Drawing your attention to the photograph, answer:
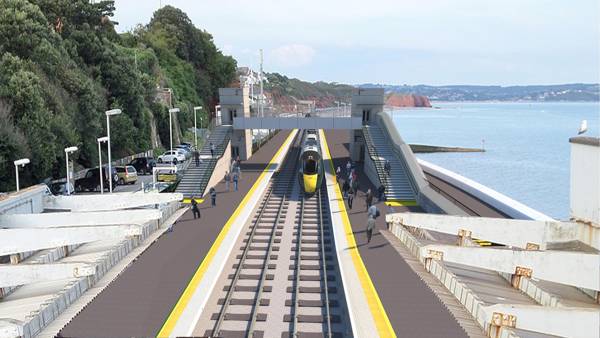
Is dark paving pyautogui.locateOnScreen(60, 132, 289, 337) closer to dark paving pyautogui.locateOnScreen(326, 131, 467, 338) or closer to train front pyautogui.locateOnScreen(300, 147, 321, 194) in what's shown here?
dark paving pyautogui.locateOnScreen(326, 131, 467, 338)

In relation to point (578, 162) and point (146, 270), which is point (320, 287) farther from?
point (578, 162)

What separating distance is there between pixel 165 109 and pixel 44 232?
159 ft

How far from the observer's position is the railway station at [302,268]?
1332 cm

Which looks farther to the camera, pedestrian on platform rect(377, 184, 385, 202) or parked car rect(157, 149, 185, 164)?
parked car rect(157, 149, 185, 164)

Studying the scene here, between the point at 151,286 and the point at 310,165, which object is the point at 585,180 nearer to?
the point at 151,286

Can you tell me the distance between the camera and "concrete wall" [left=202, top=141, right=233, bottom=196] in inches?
1284

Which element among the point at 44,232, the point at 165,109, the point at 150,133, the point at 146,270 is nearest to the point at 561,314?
the point at 146,270

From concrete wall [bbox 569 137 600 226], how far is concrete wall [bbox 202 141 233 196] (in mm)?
21002

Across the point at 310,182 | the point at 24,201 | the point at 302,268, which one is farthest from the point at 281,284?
the point at 310,182

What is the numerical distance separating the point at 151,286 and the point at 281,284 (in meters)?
5.08

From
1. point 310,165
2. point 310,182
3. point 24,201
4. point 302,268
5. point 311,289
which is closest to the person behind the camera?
point 311,289

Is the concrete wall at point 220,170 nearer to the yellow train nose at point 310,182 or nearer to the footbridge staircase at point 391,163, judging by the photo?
the yellow train nose at point 310,182

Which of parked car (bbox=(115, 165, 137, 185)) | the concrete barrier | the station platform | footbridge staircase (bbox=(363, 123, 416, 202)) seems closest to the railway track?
the station platform

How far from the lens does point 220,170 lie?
35625 mm
